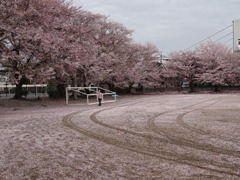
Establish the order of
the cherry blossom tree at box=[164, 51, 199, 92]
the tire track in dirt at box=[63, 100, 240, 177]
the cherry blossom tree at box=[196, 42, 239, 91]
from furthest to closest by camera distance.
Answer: the cherry blossom tree at box=[164, 51, 199, 92], the cherry blossom tree at box=[196, 42, 239, 91], the tire track in dirt at box=[63, 100, 240, 177]

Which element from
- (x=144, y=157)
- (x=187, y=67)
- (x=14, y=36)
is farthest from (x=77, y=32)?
(x=187, y=67)

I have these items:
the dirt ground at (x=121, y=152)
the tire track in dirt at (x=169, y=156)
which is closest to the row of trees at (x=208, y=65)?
the dirt ground at (x=121, y=152)

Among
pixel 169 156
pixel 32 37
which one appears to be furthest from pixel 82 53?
pixel 169 156

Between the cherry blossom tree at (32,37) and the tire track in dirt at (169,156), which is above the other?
the cherry blossom tree at (32,37)

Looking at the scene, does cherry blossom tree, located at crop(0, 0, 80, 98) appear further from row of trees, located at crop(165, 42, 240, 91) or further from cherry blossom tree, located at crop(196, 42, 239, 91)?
cherry blossom tree, located at crop(196, 42, 239, 91)

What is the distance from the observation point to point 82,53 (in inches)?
733

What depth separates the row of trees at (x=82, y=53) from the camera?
14109 millimetres

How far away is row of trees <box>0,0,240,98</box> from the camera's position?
14109 millimetres

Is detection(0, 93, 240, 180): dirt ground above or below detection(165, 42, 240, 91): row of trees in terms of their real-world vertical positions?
below

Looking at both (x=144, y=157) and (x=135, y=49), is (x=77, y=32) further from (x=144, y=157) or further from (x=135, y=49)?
(x=144, y=157)

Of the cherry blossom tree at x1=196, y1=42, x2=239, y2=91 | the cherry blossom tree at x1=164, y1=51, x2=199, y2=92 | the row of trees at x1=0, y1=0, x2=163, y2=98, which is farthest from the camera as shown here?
the cherry blossom tree at x1=164, y1=51, x2=199, y2=92

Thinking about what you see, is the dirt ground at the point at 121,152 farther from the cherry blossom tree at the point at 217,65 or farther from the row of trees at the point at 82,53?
the cherry blossom tree at the point at 217,65

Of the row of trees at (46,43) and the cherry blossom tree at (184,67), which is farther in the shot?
the cherry blossom tree at (184,67)

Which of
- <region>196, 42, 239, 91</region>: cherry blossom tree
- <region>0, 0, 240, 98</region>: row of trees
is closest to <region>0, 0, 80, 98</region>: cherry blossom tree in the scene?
<region>0, 0, 240, 98</region>: row of trees
